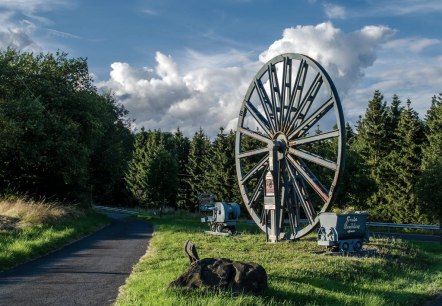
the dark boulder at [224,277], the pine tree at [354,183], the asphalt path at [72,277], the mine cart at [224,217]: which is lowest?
the asphalt path at [72,277]

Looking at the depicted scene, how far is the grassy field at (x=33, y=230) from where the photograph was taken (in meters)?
13.7

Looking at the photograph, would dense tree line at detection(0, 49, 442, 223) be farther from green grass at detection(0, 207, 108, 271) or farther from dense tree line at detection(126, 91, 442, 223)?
green grass at detection(0, 207, 108, 271)

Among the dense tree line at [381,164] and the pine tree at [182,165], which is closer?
the dense tree line at [381,164]

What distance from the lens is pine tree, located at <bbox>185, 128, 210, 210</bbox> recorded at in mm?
57372

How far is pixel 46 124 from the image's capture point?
1052 inches

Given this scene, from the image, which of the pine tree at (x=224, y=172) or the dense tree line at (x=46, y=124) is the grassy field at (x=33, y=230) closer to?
the dense tree line at (x=46, y=124)

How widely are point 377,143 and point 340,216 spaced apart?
29.4m

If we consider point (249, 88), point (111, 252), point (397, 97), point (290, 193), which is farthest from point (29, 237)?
point (397, 97)

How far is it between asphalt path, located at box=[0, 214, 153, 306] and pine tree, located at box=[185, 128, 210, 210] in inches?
1538

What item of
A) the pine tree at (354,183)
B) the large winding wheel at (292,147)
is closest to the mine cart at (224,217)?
the large winding wheel at (292,147)

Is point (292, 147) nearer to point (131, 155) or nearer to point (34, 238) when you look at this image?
point (34, 238)

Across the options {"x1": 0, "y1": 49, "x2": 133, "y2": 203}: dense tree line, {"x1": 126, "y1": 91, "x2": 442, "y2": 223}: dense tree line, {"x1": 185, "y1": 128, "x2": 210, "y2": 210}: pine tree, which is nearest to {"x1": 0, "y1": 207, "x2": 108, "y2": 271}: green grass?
{"x1": 0, "y1": 49, "x2": 133, "y2": 203}: dense tree line

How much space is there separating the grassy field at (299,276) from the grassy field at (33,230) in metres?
3.40

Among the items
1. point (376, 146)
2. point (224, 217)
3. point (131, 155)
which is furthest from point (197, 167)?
point (224, 217)
